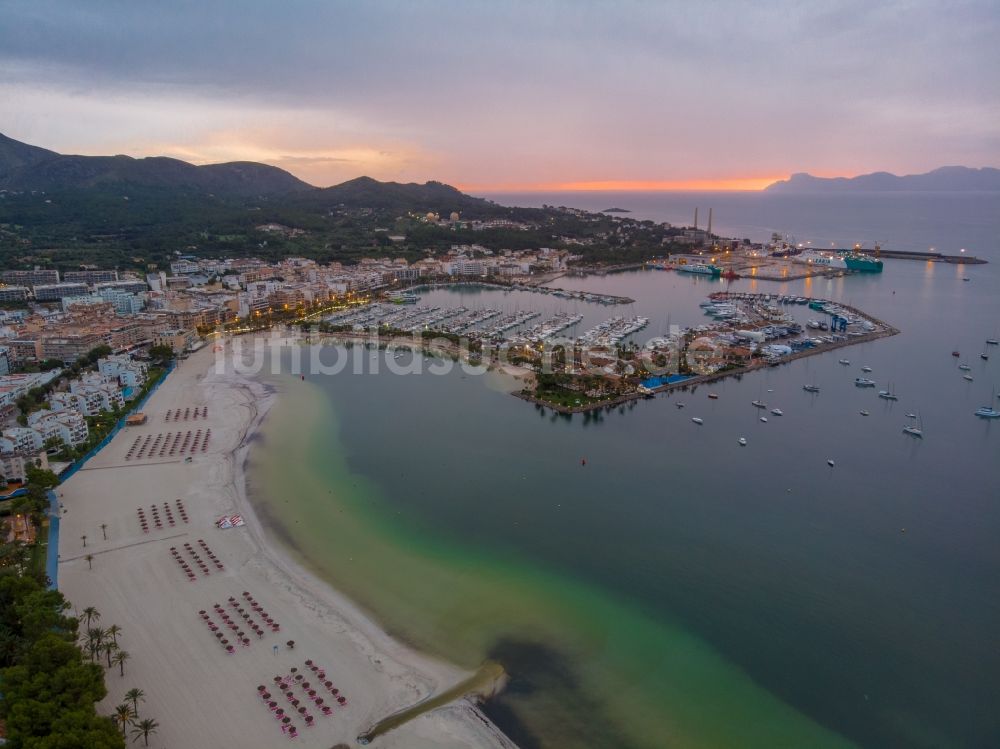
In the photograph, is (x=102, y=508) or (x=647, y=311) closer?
(x=102, y=508)

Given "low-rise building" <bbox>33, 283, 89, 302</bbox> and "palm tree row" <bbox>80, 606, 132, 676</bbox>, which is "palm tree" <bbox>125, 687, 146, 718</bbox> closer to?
"palm tree row" <bbox>80, 606, 132, 676</bbox>

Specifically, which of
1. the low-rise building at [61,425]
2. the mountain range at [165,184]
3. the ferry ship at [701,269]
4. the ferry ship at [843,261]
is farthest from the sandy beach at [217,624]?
the mountain range at [165,184]

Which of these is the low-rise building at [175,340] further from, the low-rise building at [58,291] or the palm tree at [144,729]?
the palm tree at [144,729]

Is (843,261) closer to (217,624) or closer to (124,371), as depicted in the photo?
(124,371)

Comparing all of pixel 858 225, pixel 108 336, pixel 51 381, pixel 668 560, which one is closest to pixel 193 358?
pixel 108 336

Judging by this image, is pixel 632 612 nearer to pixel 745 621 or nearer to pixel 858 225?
pixel 745 621

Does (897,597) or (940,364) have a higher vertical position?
(940,364)
